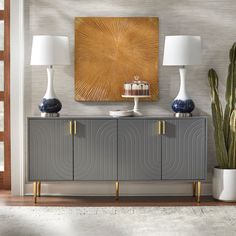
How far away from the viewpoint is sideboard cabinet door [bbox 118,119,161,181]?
534 centimetres

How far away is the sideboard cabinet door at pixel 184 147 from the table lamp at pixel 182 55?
A: 139 mm

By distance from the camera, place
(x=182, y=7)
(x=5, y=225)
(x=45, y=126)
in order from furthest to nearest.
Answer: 1. (x=182, y=7)
2. (x=45, y=126)
3. (x=5, y=225)

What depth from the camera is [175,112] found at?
549 cm

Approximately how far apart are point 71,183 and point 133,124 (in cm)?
95

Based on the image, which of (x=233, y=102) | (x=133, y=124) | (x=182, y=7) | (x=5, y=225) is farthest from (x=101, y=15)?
(x=5, y=225)

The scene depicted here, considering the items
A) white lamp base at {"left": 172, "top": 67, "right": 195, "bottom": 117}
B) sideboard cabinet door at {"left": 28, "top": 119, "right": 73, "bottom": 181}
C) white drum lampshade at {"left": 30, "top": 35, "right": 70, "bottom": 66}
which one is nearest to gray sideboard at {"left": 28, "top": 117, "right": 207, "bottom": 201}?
sideboard cabinet door at {"left": 28, "top": 119, "right": 73, "bottom": 181}

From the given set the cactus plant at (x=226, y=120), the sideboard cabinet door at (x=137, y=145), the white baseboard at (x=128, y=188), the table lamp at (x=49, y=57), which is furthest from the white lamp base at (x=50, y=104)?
the cactus plant at (x=226, y=120)

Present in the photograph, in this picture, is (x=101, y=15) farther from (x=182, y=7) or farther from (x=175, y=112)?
(x=175, y=112)

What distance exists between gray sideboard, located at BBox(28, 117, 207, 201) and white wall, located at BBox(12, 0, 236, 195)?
434 mm

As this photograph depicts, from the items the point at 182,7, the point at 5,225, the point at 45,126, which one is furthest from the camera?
the point at 182,7

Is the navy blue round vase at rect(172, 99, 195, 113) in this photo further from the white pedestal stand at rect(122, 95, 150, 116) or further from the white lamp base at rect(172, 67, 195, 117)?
the white pedestal stand at rect(122, 95, 150, 116)

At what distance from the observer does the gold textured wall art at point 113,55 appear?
224 inches

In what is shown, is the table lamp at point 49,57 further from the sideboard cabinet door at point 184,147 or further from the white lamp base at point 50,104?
the sideboard cabinet door at point 184,147

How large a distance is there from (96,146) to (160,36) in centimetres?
131
